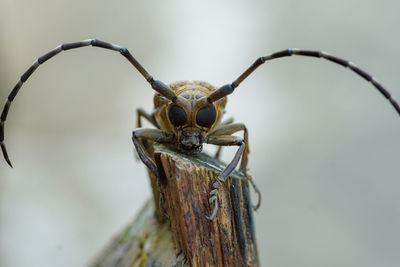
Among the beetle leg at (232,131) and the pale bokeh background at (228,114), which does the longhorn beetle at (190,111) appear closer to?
the beetle leg at (232,131)

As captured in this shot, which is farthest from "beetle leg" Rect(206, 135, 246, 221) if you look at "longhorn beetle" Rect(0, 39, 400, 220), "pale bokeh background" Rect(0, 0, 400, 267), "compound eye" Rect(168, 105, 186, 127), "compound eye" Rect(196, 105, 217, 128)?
"pale bokeh background" Rect(0, 0, 400, 267)

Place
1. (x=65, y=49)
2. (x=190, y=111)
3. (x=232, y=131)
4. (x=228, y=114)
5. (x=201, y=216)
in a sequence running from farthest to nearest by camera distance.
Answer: (x=228, y=114) → (x=232, y=131) → (x=190, y=111) → (x=65, y=49) → (x=201, y=216)

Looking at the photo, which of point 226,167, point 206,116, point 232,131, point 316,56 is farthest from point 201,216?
point 316,56

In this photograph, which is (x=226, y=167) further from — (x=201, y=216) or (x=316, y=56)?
(x=316, y=56)

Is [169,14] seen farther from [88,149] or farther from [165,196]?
[165,196]

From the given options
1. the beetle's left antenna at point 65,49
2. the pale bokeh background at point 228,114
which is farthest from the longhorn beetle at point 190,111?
the pale bokeh background at point 228,114

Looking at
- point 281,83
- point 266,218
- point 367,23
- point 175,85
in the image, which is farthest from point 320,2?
point 175,85
